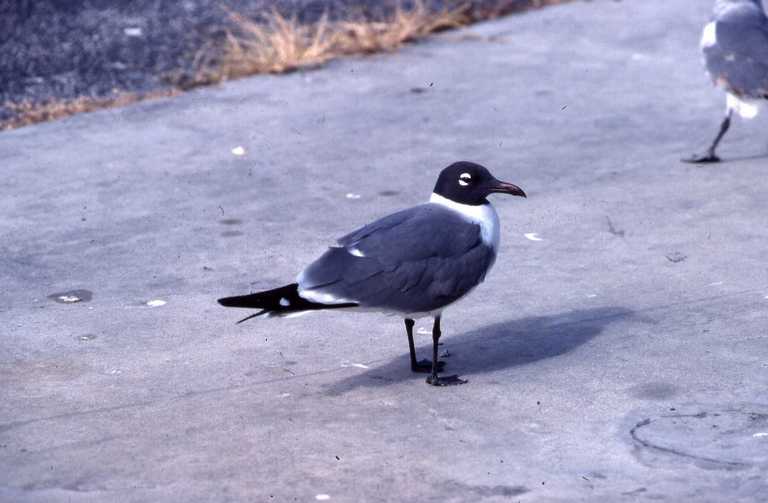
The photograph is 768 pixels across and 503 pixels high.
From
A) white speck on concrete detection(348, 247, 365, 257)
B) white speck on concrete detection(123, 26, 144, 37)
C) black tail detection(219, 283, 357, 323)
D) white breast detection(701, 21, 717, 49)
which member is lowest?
white speck on concrete detection(123, 26, 144, 37)

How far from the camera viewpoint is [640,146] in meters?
8.40

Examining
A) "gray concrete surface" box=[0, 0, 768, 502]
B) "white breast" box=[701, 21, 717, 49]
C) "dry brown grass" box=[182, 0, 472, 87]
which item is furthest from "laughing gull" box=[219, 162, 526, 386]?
"dry brown grass" box=[182, 0, 472, 87]

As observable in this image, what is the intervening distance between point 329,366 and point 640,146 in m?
3.48

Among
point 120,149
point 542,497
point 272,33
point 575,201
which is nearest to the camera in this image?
point 542,497

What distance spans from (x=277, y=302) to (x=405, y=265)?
1.79 ft

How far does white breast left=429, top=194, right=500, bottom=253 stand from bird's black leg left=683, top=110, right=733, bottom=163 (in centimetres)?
279

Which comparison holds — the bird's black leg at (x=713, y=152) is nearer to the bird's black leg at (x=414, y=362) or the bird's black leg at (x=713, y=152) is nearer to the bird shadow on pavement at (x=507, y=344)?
the bird shadow on pavement at (x=507, y=344)

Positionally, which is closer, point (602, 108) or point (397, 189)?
point (397, 189)

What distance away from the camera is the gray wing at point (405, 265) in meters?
5.28

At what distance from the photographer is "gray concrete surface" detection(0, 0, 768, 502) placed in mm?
4676

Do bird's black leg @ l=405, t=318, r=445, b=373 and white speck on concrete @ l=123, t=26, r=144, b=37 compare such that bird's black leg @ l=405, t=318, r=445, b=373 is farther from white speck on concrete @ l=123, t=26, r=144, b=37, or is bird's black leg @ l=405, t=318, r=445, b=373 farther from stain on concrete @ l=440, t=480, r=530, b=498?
white speck on concrete @ l=123, t=26, r=144, b=37

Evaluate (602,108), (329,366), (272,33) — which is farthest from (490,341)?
(272,33)

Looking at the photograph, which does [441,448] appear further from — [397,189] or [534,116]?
[534,116]

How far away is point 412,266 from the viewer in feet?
17.5
